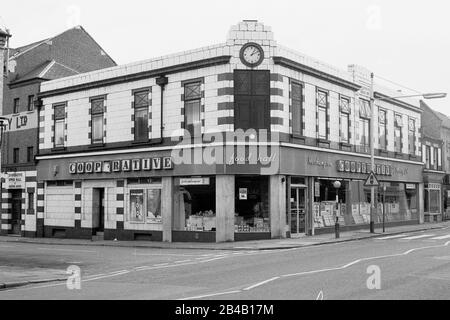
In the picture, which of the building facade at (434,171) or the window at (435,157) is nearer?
the building facade at (434,171)

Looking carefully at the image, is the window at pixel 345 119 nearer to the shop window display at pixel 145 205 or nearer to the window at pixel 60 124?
the shop window display at pixel 145 205

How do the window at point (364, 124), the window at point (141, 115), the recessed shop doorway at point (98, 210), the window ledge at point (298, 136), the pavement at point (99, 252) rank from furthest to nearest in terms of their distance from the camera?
the window at point (364, 124), the recessed shop doorway at point (98, 210), the window at point (141, 115), the window ledge at point (298, 136), the pavement at point (99, 252)

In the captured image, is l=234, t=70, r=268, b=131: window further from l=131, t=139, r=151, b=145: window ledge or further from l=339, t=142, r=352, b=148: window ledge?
l=339, t=142, r=352, b=148: window ledge

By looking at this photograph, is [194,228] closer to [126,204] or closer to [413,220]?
[126,204]

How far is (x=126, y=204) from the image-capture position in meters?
30.8

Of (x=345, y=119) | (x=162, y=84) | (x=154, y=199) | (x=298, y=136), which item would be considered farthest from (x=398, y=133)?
(x=154, y=199)

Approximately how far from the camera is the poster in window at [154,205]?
96.6 feet

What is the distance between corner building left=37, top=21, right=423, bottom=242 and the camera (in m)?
27.0

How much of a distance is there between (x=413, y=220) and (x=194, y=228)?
20.2 metres

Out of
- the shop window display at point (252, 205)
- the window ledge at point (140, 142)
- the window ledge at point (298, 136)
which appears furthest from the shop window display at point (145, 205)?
the window ledge at point (298, 136)

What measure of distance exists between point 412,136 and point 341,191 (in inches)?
461

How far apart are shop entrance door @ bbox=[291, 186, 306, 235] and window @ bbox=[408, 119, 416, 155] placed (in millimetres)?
15201

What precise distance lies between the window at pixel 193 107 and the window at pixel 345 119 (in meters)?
9.24
